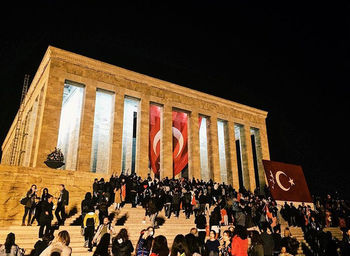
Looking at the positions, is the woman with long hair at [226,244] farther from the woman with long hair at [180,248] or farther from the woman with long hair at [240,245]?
the woman with long hair at [180,248]

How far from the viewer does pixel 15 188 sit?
1333 centimetres

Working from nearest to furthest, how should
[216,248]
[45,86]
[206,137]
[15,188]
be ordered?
[216,248] → [15,188] → [45,86] → [206,137]

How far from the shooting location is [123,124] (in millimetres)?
25844

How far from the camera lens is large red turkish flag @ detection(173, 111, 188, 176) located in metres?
26.3

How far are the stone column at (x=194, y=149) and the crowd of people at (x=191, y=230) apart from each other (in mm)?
7889

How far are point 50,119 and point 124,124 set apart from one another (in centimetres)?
699

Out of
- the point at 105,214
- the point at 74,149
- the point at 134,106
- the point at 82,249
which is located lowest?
the point at 82,249

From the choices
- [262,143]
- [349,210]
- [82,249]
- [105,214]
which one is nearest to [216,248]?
[82,249]

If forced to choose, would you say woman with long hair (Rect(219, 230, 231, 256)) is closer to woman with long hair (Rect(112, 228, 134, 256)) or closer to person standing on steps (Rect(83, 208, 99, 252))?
woman with long hair (Rect(112, 228, 134, 256))

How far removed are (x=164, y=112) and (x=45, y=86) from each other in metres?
10.00

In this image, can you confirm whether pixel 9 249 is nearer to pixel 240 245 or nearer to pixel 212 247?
pixel 212 247

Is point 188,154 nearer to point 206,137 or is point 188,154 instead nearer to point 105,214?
point 206,137

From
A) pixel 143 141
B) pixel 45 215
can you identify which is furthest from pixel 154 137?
pixel 45 215

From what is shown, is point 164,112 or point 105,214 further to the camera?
point 164,112
